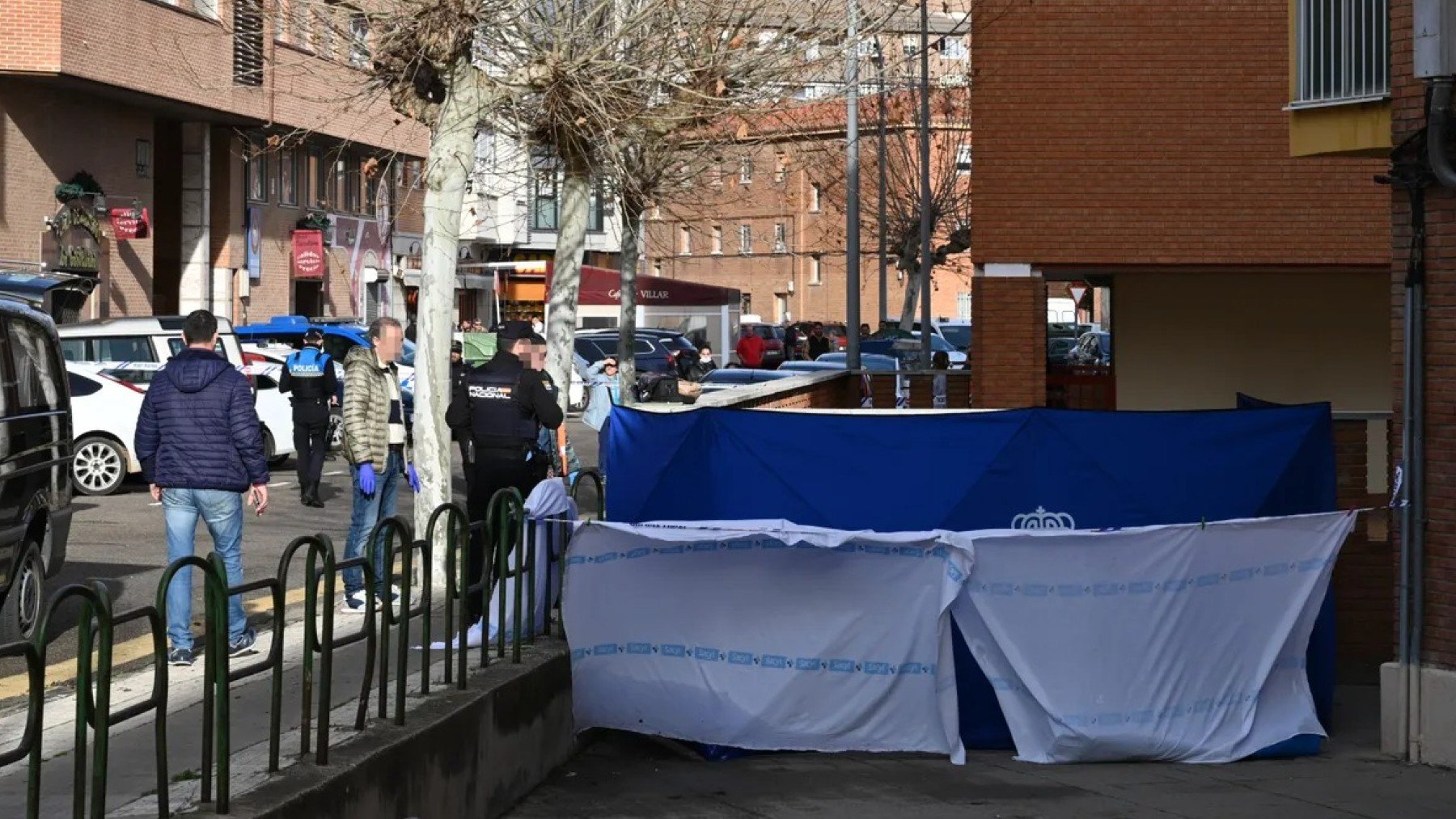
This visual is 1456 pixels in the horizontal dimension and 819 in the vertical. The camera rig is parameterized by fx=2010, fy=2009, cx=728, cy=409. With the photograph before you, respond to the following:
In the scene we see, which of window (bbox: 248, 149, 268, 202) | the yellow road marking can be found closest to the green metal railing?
the yellow road marking

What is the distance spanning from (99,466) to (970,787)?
47.2 feet

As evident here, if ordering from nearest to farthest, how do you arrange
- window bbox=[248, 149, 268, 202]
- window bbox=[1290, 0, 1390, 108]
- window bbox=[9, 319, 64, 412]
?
window bbox=[1290, 0, 1390, 108] → window bbox=[9, 319, 64, 412] → window bbox=[248, 149, 268, 202]

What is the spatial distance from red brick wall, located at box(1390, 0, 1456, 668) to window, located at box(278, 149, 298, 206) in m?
34.1

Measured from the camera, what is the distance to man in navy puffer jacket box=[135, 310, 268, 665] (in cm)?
995

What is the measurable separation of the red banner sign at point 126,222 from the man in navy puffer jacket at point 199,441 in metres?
24.5

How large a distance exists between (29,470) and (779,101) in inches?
421

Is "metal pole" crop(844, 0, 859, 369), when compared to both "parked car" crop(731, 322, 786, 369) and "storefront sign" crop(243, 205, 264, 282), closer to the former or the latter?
"storefront sign" crop(243, 205, 264, 282)

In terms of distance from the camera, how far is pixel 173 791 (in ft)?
20.0

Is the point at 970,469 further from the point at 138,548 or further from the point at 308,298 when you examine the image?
the point at 308,298

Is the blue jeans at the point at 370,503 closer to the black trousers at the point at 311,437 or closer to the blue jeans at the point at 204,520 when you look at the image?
the blue jeans at the point at 204,520

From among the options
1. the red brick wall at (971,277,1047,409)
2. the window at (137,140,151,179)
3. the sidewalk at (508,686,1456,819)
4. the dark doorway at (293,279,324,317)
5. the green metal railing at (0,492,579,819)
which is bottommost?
the sidewalk at (508,686,1456,819)

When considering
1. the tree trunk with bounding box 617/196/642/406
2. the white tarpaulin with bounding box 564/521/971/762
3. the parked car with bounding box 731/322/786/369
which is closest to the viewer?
the white tarpaulin with bounding box 564/521/971/762

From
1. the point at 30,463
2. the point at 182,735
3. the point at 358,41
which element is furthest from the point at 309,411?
the point at 182,735

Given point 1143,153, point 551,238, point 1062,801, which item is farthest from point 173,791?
point 551,238
